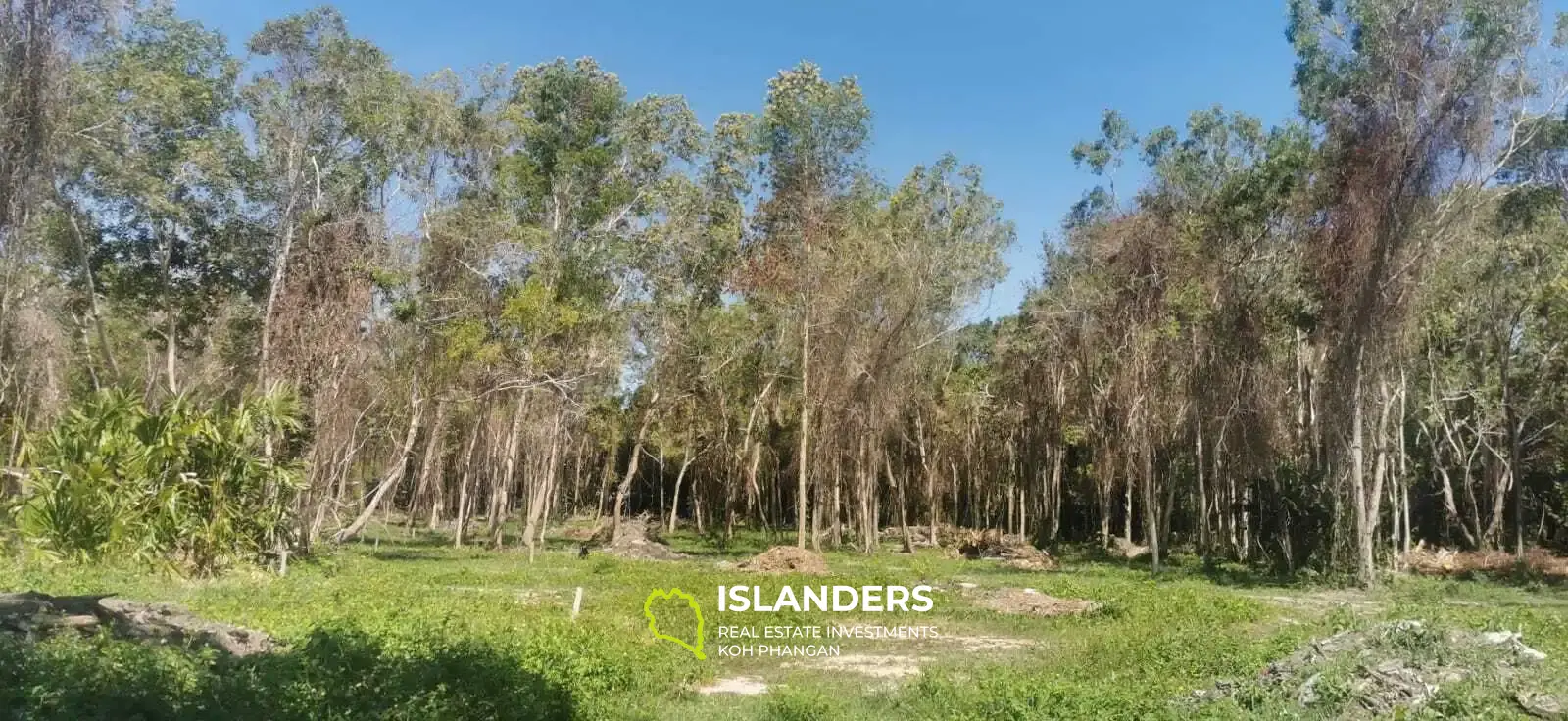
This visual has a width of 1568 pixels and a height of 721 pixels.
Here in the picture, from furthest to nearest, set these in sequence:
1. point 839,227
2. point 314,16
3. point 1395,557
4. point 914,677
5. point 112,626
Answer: point 839,227 → point 1395,557 → point 314,16 → point 914,677 → point 112,626

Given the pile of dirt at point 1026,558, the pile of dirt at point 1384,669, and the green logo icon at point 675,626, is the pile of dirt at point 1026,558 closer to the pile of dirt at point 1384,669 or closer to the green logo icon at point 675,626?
the green logo icon at point 675,626

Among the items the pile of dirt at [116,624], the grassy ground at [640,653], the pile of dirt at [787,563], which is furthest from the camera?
the pile of dirt at [787,563]

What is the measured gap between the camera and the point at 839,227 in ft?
82.9

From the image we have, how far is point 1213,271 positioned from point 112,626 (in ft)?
71.9

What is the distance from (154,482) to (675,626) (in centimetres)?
713

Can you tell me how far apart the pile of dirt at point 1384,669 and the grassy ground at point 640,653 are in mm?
220

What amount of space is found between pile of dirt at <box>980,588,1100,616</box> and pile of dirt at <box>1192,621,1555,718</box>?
19.2ft

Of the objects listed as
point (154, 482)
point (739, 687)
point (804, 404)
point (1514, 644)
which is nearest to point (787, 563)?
point (804, 404)

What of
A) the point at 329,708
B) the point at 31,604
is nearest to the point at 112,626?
the point at 31,604

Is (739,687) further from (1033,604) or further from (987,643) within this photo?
(1033,604)

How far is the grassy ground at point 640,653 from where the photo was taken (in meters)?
6.78

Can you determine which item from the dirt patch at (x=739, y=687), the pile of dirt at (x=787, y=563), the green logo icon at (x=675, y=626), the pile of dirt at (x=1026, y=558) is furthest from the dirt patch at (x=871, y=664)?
the pile of dirt at (x=1026, y=558)

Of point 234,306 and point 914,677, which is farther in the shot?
point 234,306

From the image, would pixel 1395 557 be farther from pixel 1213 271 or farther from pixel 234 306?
pixel 234 306
